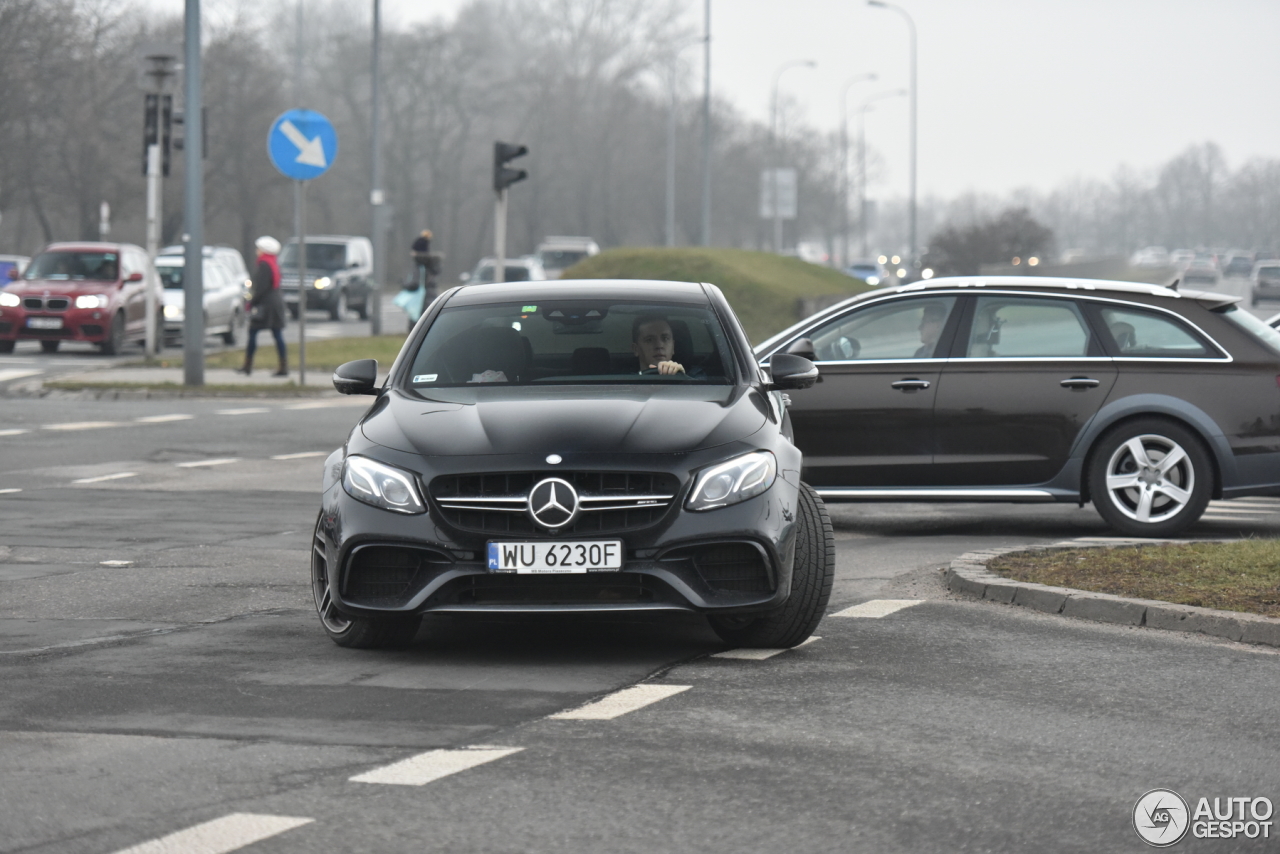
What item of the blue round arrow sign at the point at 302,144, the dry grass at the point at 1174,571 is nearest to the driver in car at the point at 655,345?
the dry grass at the point at 1174,571

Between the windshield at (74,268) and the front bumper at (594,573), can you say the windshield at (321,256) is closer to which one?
the windshield at (74,268)

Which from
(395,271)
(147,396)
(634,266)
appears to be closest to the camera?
(147,396)

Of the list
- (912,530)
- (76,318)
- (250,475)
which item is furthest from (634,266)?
(912,530)

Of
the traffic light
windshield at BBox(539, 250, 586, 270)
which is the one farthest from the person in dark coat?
windshield at BBox(539, 250, 586, 270)

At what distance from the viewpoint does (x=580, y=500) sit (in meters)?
6.71

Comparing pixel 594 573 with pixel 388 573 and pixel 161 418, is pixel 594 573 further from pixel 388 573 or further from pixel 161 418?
pixel 161 418

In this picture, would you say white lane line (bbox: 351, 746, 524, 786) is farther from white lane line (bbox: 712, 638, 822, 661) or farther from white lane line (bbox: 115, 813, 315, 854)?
white lane line (bbox: 712, 638, 822, 661)

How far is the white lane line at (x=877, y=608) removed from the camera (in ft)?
27.2

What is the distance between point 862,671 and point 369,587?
1.83m

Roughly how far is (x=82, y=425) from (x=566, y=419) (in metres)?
13.2

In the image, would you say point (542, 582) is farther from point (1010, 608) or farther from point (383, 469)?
point (1010, 608)

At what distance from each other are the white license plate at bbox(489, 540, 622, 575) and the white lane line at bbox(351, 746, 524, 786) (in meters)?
1.23

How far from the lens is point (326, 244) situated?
46219 mm

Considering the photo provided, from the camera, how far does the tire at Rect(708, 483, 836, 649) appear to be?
23.8 feet
